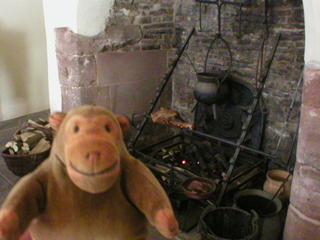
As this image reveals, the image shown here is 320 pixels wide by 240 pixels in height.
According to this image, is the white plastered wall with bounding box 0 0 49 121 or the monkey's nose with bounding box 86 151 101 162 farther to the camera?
the white plastered wall with bounding box 0 0 49 121

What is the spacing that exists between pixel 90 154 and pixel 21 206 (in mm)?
230

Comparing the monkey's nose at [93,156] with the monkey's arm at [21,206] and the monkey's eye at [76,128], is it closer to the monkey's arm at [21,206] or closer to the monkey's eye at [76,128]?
the monkey's eye at [76,128]

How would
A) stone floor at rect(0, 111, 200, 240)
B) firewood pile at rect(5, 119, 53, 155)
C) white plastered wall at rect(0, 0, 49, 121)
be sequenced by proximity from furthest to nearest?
white plastered wall at rect(0, 0, 49, 121)
firewood pile at rect(5, 119, 53, 155)
stone floor at rect(0, 111, 200, 240)

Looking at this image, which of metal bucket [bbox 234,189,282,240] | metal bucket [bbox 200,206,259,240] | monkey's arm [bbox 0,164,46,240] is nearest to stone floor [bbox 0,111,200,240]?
metal bucket [bbox 200,206,259,240]

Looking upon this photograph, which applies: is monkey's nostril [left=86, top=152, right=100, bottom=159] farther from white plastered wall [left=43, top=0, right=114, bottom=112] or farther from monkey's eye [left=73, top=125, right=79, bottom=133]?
white plastered wall [left=43, top=0, right=114, bottom=112]

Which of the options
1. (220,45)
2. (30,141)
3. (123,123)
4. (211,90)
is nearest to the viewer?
(123,123)

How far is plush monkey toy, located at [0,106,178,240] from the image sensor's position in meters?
0.73

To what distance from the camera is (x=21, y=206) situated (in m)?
0.77

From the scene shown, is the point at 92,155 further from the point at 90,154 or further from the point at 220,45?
the point at 220,45

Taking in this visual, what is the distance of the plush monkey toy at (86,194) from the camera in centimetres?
73

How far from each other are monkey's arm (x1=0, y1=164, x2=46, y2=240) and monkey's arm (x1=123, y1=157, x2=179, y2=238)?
230 mm

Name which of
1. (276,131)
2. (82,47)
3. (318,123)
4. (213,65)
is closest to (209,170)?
(276,131)

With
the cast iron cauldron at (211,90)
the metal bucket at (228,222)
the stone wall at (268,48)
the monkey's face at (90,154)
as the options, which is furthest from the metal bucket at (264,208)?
the monkey's face at (90,154)

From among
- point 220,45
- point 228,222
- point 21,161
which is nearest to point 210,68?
point 220,45
